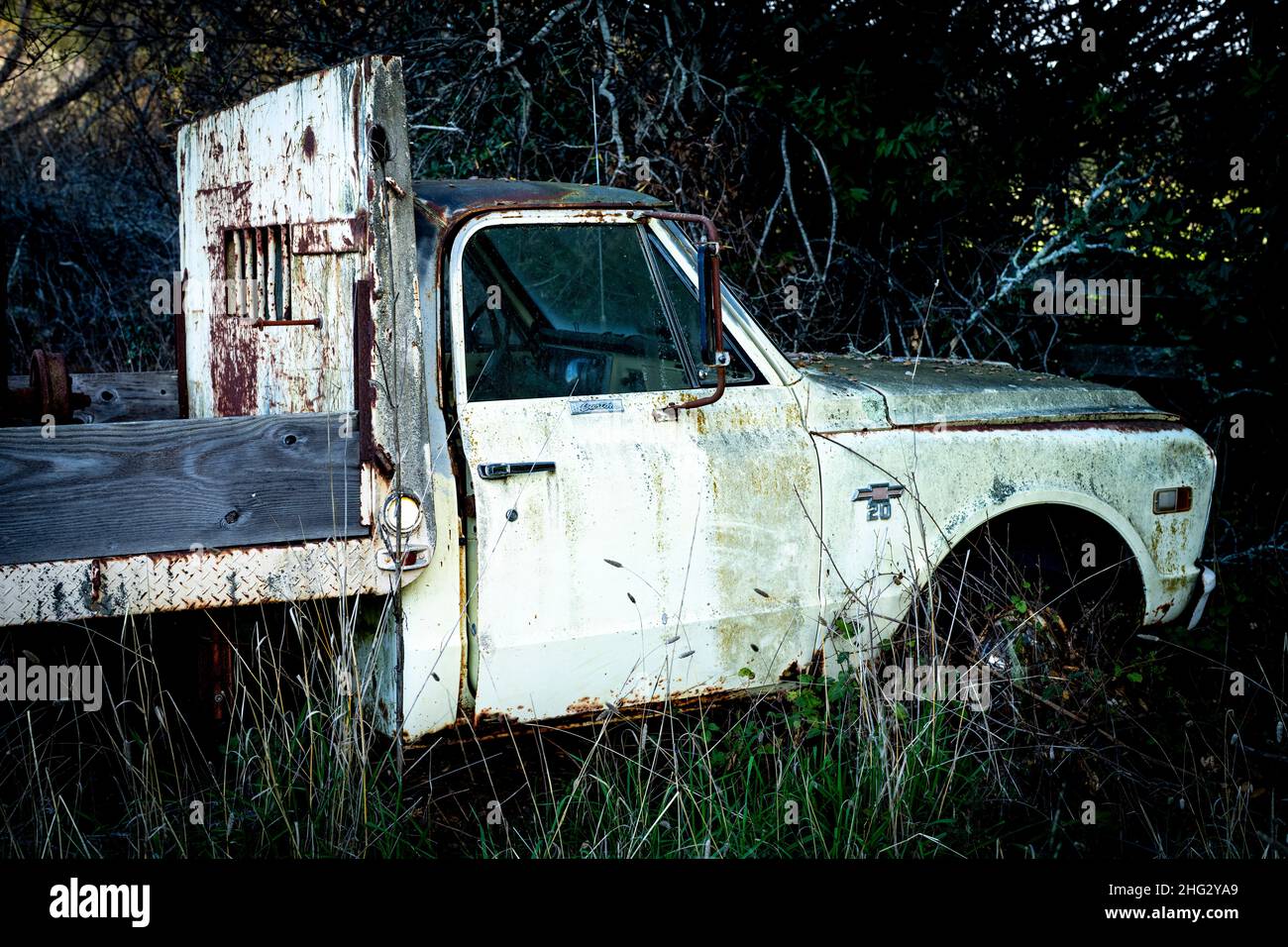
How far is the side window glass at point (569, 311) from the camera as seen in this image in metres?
3.00

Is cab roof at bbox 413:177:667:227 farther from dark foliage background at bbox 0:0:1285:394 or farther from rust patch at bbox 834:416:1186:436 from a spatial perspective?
dark foliage background at bbox 0:0:1285:394

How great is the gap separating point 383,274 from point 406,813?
1.19 m

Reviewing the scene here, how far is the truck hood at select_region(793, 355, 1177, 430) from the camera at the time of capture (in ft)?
10.5

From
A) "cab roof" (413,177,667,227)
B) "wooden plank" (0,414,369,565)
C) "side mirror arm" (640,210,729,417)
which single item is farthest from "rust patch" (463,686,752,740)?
"cab roof" (413,177,667,227)

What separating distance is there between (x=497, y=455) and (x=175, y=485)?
719 millimetres

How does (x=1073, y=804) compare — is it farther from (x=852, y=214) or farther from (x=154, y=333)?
(x=154, y=333)

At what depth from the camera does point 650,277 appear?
3.09m

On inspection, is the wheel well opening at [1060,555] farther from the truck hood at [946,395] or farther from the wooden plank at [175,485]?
the wooden plank at [175,485]

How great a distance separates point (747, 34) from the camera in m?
5.77

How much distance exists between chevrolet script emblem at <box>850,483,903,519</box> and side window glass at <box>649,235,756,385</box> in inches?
17.1

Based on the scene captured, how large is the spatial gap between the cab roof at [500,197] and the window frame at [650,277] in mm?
22

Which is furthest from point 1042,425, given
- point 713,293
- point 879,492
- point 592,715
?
point 592,715

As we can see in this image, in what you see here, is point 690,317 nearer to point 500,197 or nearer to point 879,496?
point 500,197

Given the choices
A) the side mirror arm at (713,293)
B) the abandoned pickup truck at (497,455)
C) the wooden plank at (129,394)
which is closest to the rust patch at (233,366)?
the abandoned pickup truck at (497,455)
